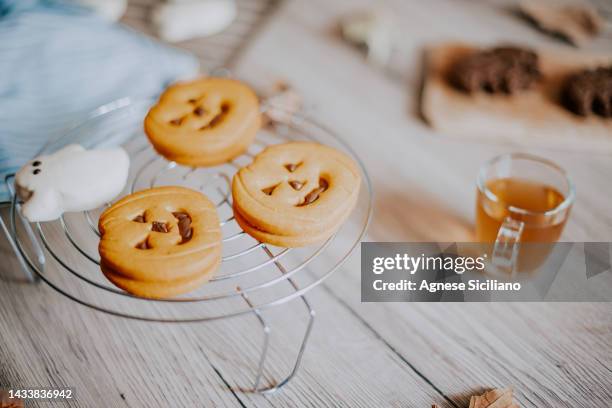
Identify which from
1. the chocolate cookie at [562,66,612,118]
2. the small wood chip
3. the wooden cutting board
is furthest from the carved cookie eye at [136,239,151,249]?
the chocolate cookie at [562,66,612,118]

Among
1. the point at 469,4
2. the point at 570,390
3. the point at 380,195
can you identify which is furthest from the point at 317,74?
the point at 570,390

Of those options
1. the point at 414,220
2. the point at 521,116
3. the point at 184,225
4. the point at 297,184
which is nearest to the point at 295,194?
the point at 297,184

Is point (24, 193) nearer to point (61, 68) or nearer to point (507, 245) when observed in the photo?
point (61, 68)

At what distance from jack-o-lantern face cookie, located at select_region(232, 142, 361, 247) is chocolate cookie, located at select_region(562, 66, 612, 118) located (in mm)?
507

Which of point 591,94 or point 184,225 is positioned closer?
point 184,225

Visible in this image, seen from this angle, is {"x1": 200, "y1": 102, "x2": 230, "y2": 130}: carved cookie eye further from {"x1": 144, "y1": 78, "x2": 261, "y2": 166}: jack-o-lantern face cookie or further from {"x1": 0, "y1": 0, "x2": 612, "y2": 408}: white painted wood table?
{"x1": 0, "y1": 0, "x2": 612, "y2": 408}: white painted wood table

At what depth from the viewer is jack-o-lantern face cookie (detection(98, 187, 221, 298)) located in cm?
61

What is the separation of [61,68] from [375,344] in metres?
0.70

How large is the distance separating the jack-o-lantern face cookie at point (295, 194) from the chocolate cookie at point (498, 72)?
1.37 ft

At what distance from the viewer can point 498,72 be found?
104 cm

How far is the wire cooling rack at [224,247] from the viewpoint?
759mm

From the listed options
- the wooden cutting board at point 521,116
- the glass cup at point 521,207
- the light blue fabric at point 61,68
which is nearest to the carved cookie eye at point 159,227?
the light blue fabric at point 61,68

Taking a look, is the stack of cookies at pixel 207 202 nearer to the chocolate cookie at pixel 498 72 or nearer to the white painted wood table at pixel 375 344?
the white painted wood table at pixel 375 344

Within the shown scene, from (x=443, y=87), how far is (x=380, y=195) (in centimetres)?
29
